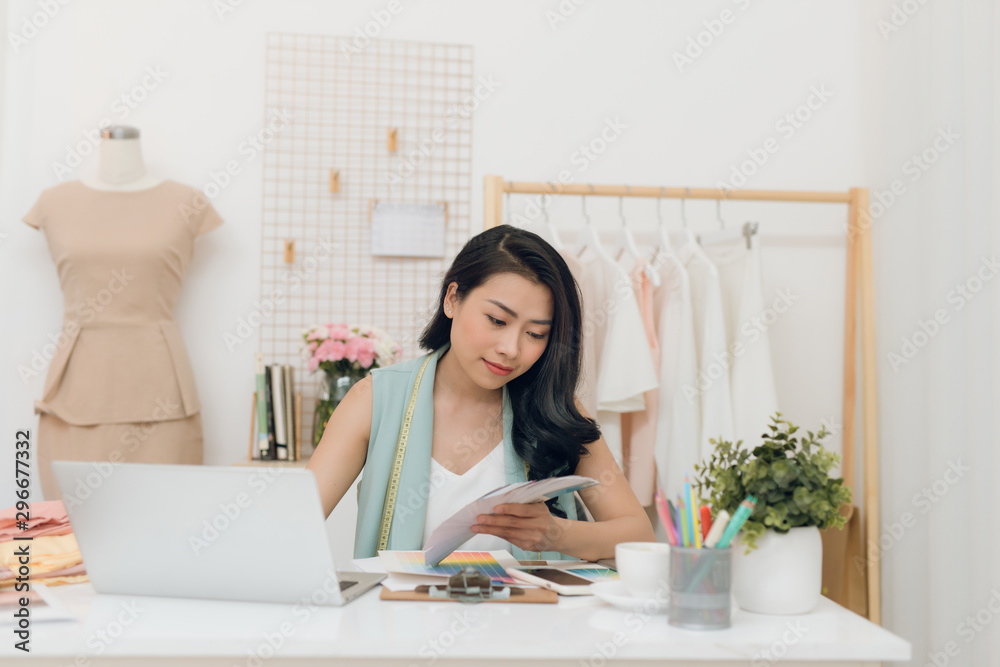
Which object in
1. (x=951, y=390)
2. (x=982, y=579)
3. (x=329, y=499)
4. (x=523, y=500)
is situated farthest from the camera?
(x=951, y=390)

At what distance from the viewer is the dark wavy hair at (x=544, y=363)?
5.12 ft

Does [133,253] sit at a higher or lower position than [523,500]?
higher

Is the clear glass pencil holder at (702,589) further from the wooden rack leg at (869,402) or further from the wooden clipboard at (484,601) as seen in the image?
the wooden rack leg at (869,402)

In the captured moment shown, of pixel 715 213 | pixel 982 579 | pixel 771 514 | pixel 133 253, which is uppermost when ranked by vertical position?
pixel 715 213

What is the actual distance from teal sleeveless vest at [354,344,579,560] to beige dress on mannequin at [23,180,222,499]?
3.66 feet

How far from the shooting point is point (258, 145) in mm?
2824

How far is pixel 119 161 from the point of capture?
2539 millimetres

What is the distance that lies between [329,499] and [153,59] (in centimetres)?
190

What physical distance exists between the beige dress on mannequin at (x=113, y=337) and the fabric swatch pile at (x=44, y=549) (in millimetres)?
1275

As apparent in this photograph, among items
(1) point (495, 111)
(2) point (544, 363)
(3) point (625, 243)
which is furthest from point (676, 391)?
(1) point (495, 111)

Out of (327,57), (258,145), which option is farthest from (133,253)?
(327,57)

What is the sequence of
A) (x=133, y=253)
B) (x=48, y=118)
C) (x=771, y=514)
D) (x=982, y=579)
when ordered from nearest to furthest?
1. (x=771, y=514)
2. (x=982, y=579)
3. (x=133, y=253)
4. (x=48, y=118)

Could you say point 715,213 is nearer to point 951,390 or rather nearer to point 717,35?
point 717,35

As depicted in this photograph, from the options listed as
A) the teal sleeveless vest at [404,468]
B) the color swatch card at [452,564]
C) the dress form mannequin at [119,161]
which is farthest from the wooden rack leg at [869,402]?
the dress form mannequin at [119,161]
